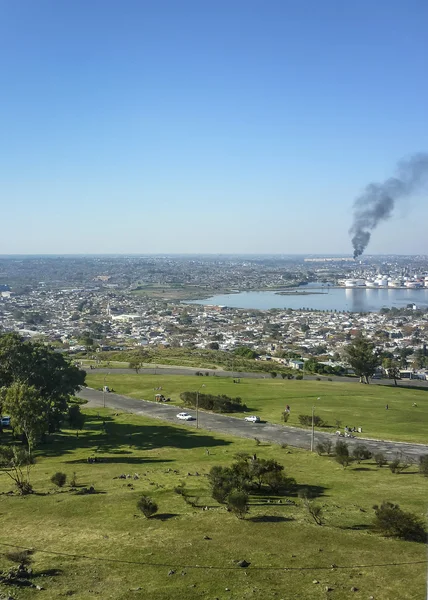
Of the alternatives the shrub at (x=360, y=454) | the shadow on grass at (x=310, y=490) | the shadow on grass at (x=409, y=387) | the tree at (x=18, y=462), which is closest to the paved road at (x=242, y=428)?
the shrub at (x=360, y=454)

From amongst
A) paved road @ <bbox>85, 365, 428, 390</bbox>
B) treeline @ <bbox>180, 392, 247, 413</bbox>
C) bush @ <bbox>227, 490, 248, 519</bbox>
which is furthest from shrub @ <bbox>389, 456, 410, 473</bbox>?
paved road @ <bbox>85, 365, 428, 390</bbox>

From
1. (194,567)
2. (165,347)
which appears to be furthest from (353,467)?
(165,347)

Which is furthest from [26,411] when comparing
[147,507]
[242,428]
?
[242,428]

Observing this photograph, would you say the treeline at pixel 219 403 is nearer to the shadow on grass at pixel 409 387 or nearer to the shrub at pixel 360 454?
the shrub at pixel 360 454

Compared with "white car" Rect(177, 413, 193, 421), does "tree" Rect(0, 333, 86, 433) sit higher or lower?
higher

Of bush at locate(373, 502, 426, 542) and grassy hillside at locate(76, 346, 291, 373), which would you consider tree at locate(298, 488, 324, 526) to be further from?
grassy hillside at locate(76, 346, 291, 373)

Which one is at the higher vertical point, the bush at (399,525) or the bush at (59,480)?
the bush at (399,525)

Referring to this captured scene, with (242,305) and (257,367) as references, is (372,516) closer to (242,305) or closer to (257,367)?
(257,367)
